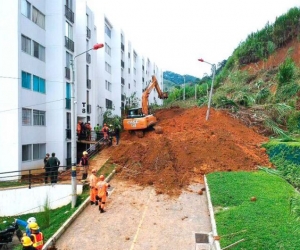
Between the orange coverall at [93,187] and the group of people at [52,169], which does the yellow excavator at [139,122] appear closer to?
the group of people at [52,169]

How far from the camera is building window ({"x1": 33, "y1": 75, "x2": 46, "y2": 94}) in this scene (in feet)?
70.7

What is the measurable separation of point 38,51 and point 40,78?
5.95 ft

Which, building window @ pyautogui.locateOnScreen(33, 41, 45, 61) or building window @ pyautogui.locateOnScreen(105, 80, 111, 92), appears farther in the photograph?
building window @ pyautogui.locateOnScreen(105, 80, 111, 92)

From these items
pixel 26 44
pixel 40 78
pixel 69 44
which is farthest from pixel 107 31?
pixel 26 44

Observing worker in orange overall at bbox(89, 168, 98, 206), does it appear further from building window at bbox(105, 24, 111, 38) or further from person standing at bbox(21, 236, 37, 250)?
building window at bbox(105, 24, 111, 38)

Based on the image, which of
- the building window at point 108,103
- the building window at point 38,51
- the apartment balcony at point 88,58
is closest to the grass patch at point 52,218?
the building window at point 38,51

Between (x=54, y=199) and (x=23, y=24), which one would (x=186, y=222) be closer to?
(x=54, y=199)

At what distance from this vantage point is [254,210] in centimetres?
1148

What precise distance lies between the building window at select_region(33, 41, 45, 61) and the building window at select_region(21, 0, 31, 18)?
1.81 m

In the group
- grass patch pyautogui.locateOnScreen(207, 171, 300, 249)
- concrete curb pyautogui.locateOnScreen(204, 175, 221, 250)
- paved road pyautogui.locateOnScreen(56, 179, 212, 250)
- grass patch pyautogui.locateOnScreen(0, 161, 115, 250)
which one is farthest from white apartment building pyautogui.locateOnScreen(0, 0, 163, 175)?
grass patch pyautogui.locateOnScreen(207, 171, 300, 249)

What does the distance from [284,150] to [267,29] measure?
36.4 m

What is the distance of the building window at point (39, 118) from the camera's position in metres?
21.6

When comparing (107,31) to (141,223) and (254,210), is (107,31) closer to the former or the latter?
(141,223)

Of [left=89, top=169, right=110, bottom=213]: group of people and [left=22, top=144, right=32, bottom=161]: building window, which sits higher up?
[left=22, top=144, right=32, bottom=161]: building window
